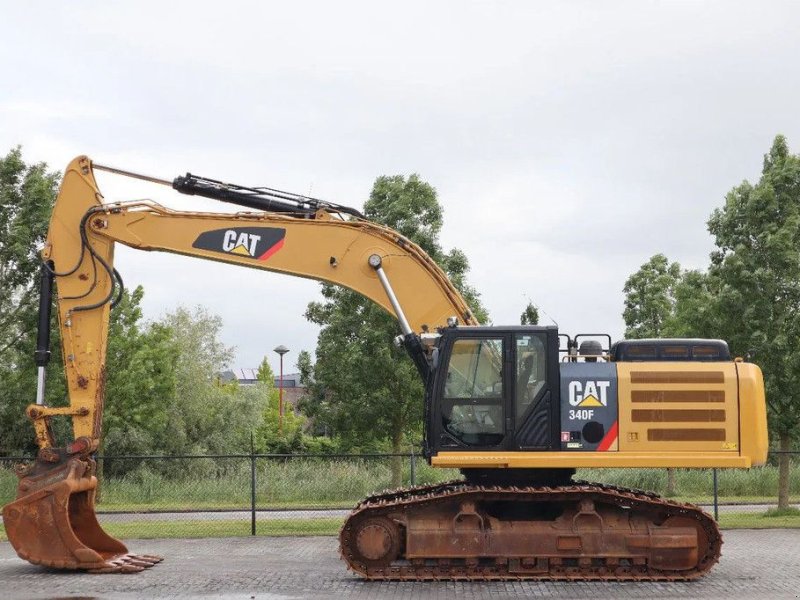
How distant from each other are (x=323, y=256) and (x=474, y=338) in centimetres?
256

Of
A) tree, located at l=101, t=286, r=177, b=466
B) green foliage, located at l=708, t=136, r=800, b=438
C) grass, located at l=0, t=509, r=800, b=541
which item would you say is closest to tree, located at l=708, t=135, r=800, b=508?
green foliage, located at l=708, t=136, r=800, b=438

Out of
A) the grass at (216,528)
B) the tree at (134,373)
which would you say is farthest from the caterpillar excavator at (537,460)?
the tree at (134,373)

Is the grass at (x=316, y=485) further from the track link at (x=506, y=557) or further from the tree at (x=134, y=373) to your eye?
the track link at (x=506, y=557)

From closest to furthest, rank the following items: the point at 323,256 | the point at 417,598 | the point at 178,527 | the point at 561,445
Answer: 1. the point at 417,598
2. the point at 561,445
3. the point at 323,256
4. the point at 178,527

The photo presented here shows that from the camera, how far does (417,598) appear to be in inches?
491

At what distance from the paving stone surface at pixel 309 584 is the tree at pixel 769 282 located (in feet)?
18.5

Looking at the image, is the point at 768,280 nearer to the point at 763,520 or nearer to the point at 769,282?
the point at 769,282

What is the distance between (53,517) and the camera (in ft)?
46.0

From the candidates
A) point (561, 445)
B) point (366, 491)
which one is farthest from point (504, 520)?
point (366, 491)

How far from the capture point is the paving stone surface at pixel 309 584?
12656 mm

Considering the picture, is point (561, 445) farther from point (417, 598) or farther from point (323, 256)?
point (323, 256)

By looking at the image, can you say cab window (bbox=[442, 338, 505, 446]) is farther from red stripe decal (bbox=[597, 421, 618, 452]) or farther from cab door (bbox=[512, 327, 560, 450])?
red stripe decal (bbox=[597, 421, 618, 452])

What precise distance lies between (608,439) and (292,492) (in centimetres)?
1498

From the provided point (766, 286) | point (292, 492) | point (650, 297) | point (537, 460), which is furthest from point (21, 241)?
point (650, 297)
